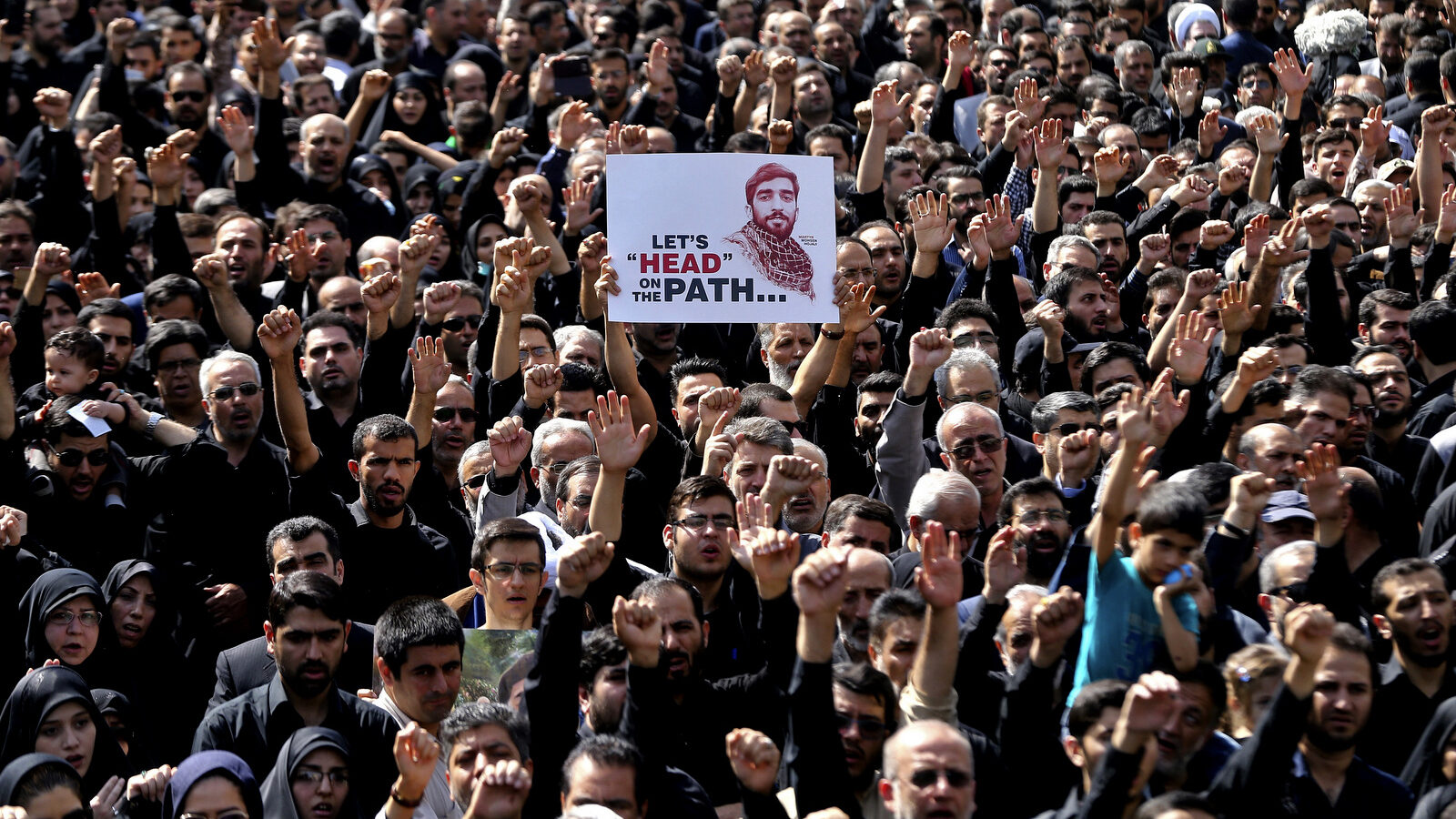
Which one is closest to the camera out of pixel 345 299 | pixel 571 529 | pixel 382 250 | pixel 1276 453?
pixel 1276 453

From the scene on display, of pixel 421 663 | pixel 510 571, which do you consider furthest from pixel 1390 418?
pixel 421 663

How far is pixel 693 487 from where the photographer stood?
23.4ft

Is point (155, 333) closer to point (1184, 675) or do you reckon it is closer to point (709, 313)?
point (709, 313)

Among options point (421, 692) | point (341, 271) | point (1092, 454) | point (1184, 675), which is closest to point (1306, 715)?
point (1184, 675)

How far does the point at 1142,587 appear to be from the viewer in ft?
20.3

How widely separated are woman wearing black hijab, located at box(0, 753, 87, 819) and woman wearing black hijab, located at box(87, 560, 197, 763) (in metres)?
1.15

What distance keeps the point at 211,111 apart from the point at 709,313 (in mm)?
6098

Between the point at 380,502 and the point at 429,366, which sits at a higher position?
the point at 429,366

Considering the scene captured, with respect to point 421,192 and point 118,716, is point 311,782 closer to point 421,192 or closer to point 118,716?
point 118,716

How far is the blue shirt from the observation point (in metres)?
6.07

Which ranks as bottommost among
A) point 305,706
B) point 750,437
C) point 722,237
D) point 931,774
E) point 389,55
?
point 305,706

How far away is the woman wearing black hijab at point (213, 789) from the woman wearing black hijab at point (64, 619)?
1282 mm

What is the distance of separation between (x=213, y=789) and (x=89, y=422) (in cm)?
275

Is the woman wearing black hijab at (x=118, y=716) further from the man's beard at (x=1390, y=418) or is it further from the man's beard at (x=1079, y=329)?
the man's beard at (x=1390, y=418)
